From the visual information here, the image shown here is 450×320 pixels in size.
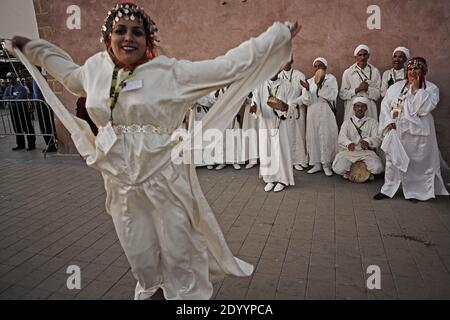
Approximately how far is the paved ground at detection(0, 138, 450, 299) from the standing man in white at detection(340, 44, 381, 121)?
1419mm

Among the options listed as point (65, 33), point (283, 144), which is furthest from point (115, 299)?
point (65, 33)

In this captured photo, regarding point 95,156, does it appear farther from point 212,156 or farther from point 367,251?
point 212,156

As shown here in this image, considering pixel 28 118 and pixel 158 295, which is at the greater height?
pixel 28 118

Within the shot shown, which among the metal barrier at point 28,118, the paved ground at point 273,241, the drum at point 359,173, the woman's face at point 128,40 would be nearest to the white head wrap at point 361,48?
the drum at point 359,173

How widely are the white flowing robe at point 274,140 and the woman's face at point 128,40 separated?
12.4 ft

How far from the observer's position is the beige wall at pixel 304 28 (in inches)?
254

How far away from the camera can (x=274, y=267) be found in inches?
133

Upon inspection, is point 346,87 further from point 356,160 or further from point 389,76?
point 356,160

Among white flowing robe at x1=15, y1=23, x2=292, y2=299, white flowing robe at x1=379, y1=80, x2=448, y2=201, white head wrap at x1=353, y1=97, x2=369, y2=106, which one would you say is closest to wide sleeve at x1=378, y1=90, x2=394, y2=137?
white flowing robe at x1=379, y1=80, x2=448, y2=201

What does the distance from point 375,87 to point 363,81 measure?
0.98 feet

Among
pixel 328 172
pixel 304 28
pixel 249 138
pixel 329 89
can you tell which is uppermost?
pixel 304 28

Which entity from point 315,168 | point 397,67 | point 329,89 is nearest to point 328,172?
point 315,168

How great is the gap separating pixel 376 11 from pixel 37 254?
6841mm

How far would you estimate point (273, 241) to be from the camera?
3.94 metres
